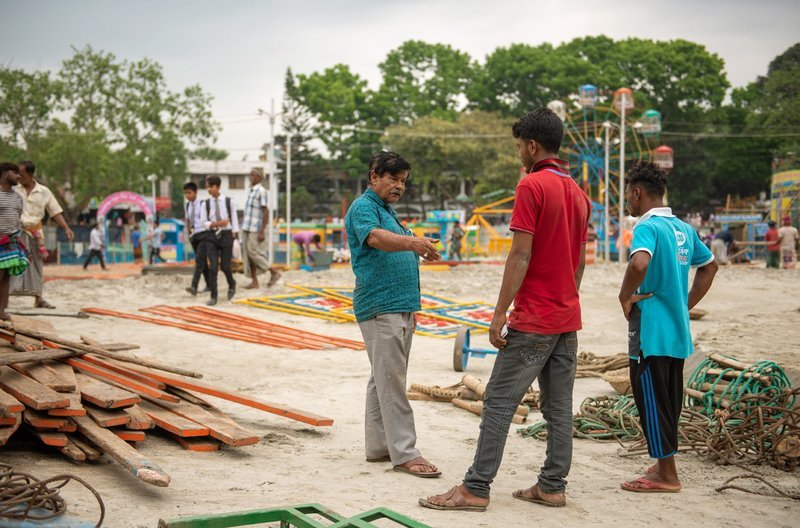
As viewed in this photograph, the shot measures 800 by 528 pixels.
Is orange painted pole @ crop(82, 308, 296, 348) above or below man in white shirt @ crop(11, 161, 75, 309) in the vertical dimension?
below

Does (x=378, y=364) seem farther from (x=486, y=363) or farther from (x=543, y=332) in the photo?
(x=486, y=363)

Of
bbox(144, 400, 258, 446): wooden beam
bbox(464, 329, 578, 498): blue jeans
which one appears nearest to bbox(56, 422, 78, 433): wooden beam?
bbox(144, 400, 258, 446): wooden beam

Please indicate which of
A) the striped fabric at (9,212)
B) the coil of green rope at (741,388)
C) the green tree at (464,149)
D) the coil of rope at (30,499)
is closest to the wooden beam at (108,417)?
the coil of rope at (30,499)

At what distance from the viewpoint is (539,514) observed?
12.6 ft

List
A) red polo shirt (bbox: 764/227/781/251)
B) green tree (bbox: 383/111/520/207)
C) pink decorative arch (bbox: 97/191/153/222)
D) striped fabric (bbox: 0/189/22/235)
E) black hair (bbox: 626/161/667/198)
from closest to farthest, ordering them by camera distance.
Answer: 1. black hair (bbox: 626/161/667/198)
2. striped fabric (bbox: 0/189/22/235)
3. red polo shirt (bbox: 764/227/781/251)
4. pink decorative arch (bbox: 97/191/153/222)
5. green tree (bbox: 383/111/520/207)

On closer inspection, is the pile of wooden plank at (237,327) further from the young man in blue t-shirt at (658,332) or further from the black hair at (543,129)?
the black hair at (543,129)

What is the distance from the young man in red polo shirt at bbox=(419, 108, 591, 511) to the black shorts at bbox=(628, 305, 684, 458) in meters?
0.48

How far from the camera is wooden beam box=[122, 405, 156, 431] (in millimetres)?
4488

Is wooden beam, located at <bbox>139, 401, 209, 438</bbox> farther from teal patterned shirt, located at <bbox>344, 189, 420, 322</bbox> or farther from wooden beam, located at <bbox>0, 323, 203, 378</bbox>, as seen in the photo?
teal patterned shirt, located at <bbox>344, 189, 420, 322</bbox>

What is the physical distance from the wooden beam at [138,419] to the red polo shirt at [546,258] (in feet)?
7.27

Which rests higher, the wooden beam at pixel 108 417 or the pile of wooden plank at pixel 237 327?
the wooden beam at pixel 108 417

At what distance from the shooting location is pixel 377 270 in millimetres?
4605

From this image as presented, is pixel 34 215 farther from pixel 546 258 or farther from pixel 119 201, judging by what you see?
pixel 119 201

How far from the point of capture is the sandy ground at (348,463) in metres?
3.79
